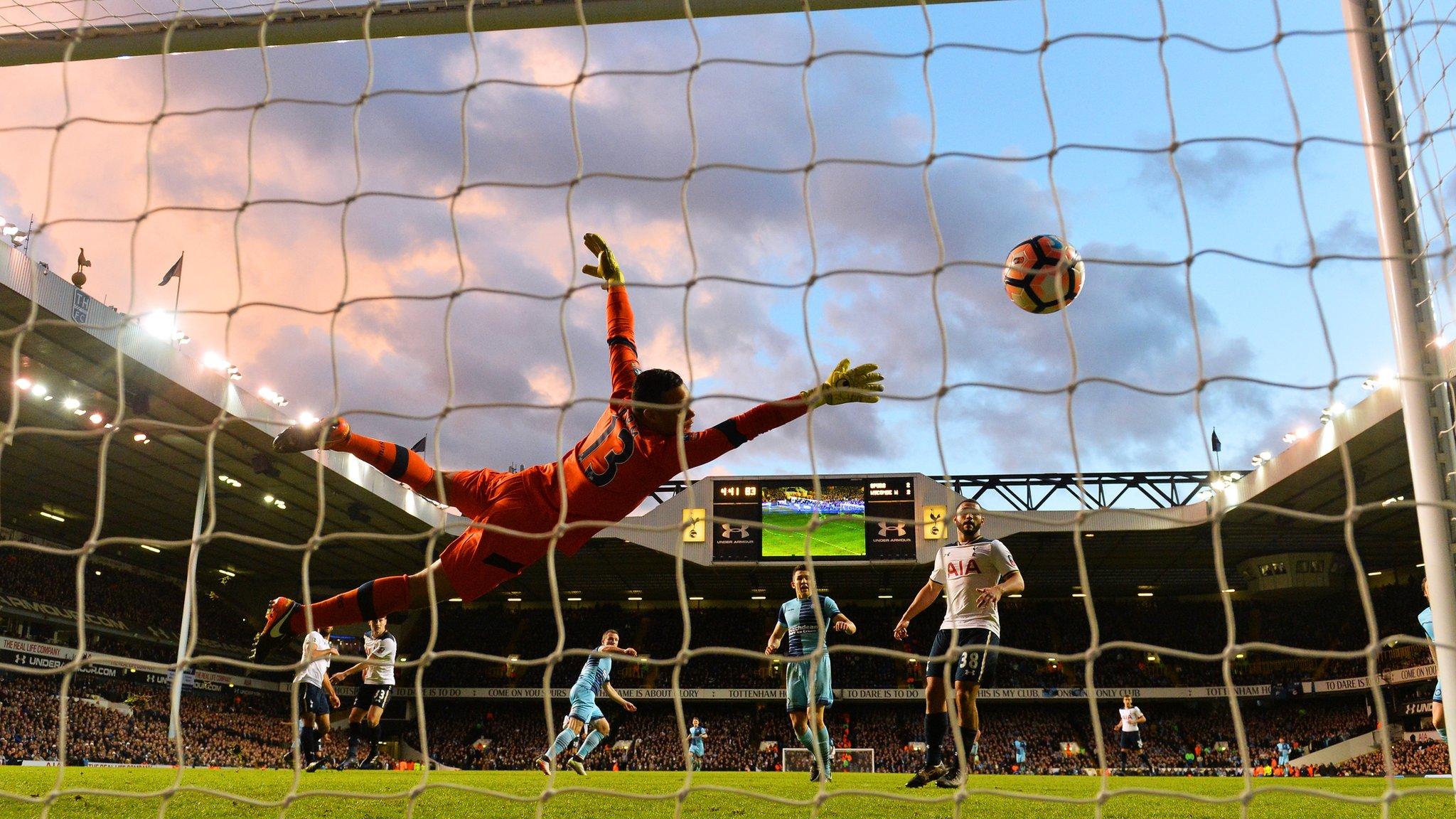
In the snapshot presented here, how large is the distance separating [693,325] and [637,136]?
3.28ft

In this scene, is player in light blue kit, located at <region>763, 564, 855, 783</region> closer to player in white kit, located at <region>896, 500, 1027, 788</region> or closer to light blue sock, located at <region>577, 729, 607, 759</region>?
player in white kit, located at <region>896, 500, 1027, 788</region>

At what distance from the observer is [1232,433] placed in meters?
4.27

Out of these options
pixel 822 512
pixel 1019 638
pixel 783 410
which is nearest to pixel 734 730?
pixel 1019 638

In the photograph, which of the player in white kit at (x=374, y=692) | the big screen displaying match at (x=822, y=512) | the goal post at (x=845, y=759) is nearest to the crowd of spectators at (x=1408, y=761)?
the big screen displaying match at (x=822, y=512)

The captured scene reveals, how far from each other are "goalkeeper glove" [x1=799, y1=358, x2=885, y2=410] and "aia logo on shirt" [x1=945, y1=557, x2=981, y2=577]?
9.52 ft

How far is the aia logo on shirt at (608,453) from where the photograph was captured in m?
4.48

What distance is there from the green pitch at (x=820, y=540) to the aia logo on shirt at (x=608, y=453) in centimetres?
1729

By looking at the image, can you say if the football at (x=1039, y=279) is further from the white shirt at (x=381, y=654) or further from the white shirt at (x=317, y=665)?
the white shirt at (x=317, y=665)

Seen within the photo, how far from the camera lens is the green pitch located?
22047mm

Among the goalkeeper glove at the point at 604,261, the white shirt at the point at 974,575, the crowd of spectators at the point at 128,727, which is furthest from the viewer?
the crowd of spectators at the point at 128,727

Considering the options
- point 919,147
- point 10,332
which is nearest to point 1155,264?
point 919,147

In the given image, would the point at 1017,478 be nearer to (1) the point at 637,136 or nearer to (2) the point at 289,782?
(2) the point at 289,782

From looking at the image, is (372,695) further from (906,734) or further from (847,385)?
(906,734)

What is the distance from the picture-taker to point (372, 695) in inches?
424
